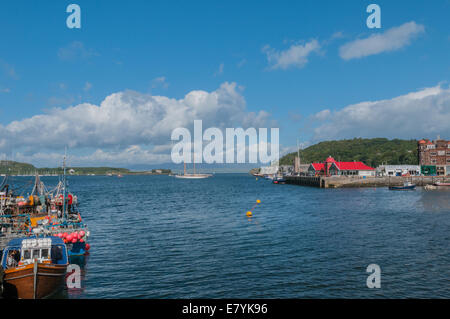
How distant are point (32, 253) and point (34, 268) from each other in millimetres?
2965

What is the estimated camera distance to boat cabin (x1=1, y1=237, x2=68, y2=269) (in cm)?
2195

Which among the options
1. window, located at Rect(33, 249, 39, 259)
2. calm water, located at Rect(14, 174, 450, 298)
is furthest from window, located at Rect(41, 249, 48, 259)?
calm water, located at Rect(14, 174, 450, 298)

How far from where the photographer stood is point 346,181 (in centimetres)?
12462

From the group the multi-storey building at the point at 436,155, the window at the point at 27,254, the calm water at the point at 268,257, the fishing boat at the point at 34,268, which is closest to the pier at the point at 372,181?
the multi-storey building at the point at 436,155

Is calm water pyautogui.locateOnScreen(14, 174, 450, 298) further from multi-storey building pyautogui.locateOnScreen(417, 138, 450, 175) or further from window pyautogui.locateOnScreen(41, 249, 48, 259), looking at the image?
multi-storey building pyautogui.locateOnScreen(417, 138, 450, 175)

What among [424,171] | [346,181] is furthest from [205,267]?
[424,171]

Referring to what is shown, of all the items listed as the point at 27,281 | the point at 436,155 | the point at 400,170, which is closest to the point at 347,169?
the point at 400,170

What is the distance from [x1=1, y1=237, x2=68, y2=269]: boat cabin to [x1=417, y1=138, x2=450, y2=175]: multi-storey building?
161163 millimetres

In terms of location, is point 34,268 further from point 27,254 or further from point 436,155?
point 436,155
